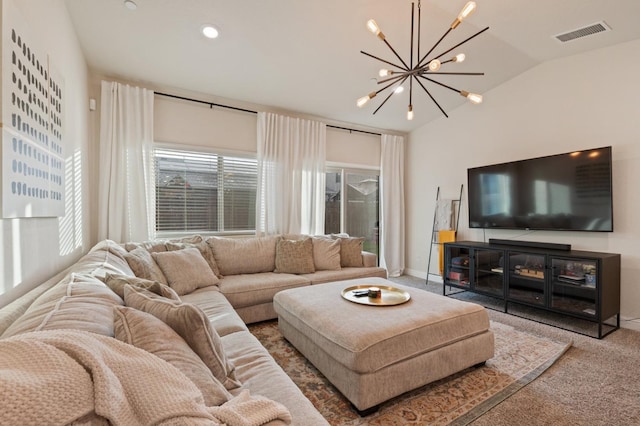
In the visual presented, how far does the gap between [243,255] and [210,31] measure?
2.26 metres

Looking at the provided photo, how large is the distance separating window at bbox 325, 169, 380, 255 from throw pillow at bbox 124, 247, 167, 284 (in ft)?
8.80

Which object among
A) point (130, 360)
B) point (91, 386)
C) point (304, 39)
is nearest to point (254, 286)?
point (130, 360)

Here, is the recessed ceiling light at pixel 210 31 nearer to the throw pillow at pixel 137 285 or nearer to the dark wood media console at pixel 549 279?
the throw pillow at pixel 137 285

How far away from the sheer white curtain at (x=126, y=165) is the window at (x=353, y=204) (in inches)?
100

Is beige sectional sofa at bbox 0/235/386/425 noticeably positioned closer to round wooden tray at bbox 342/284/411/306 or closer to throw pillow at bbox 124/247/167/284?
throw pillow at bbox 124/247/167/284

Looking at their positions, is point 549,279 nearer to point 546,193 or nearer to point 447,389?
point 546,193

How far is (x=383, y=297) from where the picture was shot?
225 centimetres

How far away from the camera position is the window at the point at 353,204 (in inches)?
189

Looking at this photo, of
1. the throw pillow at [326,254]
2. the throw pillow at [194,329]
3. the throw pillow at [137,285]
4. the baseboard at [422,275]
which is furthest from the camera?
the baseboard at [422,275]

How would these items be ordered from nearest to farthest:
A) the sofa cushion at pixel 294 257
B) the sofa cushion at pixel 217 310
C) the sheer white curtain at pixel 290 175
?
the sofa cushion at pixel 217 310 → the sofa cushion at pixel 294 257 → the sheer white curtain at pixel 290 175

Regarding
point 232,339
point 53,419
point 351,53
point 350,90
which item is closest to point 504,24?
point 351,53

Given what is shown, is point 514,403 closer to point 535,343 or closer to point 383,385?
point 383,385

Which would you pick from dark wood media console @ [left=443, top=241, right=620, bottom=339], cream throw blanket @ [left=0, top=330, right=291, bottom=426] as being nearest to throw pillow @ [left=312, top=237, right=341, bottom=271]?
dark wood media console @ [left=443, top=241, right=620, bottom=339]

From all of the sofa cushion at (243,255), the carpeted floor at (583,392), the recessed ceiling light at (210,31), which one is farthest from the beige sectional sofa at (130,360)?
the recessed ceiling light at (210,31)
